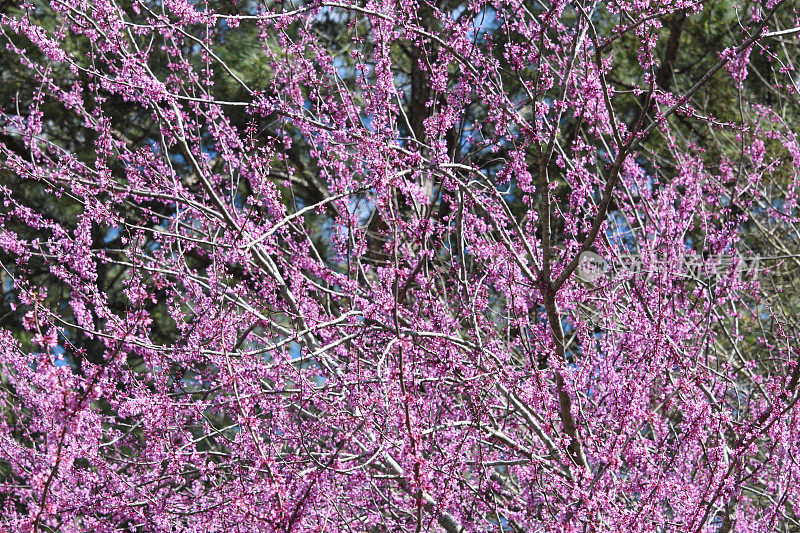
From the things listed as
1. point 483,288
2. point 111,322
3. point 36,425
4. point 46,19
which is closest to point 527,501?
point 483,288

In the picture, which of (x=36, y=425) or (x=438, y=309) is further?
(x=36, y=425)

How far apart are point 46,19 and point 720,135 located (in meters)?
6.83

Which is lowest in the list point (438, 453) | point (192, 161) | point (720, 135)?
point (438, 453)

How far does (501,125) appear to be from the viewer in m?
4.04

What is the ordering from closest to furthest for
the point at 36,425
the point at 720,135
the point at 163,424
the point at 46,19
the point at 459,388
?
the point at 459,388 < the point at 163,424 < the point at 36,425 < the point at 46,19 < the point at 720,135

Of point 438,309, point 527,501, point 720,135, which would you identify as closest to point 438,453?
point 527,501

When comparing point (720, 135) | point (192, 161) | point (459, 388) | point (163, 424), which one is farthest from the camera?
point (720, 135)

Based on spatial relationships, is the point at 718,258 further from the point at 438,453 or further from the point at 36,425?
the point at 36,425

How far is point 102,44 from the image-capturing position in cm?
387

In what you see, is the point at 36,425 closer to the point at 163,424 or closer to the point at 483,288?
the point at 163,424

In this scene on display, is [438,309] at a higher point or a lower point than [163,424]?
higher

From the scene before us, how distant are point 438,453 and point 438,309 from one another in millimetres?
798

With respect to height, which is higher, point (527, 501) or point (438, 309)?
point (438, 309)

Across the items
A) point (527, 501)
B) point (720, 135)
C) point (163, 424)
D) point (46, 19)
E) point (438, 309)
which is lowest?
point (527, 501)
